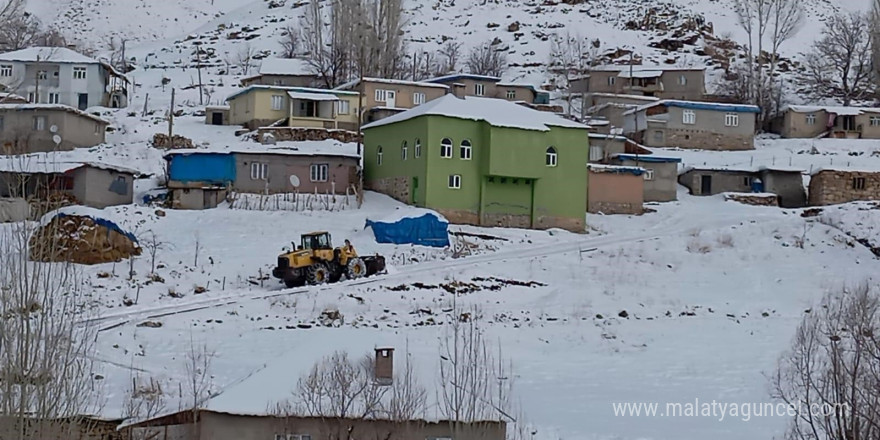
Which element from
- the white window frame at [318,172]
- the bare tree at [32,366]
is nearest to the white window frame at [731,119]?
the white window frame at [318,172]

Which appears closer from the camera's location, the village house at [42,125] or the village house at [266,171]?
the village house at [266,171]

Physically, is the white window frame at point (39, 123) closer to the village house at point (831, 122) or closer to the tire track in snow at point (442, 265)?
the tire track in snow at point (442, 265)

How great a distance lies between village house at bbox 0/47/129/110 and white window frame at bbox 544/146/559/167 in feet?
119

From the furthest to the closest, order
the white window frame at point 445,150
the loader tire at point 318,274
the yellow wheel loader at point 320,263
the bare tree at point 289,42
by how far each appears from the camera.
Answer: the bare tree at point 289,42 < the white window frame at point 445,150 < the loader tire at point 318,274 < the yellow wheel loader at point 320,263

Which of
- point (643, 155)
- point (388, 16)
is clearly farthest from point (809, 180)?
point (388, 16)

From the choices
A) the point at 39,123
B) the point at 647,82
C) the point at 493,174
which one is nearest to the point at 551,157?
the point at 493,174

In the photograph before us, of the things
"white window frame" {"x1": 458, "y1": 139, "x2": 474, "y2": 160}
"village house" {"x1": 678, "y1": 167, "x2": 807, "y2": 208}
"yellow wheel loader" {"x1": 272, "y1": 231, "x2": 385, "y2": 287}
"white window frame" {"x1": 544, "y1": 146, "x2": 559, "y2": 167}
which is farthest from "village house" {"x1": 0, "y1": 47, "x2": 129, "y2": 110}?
"yellow wheel loader" {"x1": 272, "y1": 231, "x2": 385, "y2": 287}

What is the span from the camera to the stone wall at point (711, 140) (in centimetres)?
6850

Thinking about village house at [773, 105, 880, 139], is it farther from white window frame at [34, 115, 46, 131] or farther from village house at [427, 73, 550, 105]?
white window frame at [34, 115, 46, 131]

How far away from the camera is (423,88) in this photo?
69.2 meters

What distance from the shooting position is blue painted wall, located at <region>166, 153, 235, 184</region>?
160 ft

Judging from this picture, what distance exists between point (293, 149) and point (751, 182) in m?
23.2

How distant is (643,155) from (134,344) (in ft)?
117

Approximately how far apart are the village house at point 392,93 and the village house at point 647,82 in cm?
1862
